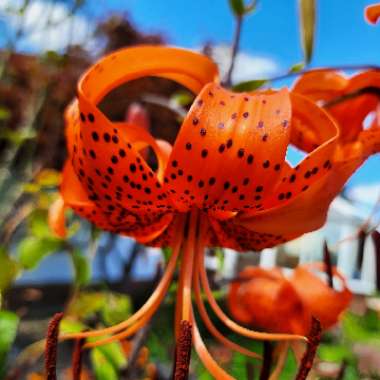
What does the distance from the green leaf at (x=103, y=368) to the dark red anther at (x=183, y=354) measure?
1.29 feet

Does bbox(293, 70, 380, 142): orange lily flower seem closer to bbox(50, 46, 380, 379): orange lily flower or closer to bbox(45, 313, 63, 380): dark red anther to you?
bbox(50, 46, 380, 379): orange lily flower

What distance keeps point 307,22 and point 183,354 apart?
40cm

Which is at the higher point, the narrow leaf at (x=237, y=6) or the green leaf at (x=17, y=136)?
the green leaf at (x=17, y=136)

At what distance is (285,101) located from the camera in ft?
1.42

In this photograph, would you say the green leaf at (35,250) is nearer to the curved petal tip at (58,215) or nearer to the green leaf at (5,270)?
the green leaf at (5,270)

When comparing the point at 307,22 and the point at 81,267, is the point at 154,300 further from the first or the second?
the point at 81,267

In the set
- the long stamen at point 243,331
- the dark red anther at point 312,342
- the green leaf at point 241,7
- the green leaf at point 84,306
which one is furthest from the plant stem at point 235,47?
the green leaf at point 84,306

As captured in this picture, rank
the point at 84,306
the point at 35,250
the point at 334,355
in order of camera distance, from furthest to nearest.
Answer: the point at 84,306 → the point at 35,250 → the point at 334,355

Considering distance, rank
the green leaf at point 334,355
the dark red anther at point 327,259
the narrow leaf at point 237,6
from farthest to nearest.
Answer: the green leaf at point 334,355, the narrow leaf at point 237,6, the dark red anther at point 327,259

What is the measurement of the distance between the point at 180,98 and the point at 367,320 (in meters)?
0.50

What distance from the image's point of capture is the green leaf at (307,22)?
625 millimetres

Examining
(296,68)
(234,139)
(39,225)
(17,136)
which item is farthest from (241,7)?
(17,136)

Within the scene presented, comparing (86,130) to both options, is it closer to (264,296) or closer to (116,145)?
(116,145)

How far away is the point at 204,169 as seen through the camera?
1.47ft
